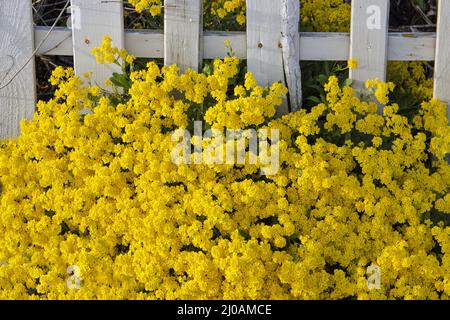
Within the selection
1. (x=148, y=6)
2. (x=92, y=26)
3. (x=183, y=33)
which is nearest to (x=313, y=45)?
(x=183, y=33)

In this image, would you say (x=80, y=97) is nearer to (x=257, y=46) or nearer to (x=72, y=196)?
(x=72, y=196)

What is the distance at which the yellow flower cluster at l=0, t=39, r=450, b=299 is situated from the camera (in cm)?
307

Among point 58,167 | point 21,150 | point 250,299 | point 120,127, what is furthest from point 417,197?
point 21,150

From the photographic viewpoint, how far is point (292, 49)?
350cm

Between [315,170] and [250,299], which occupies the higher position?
[315,170]

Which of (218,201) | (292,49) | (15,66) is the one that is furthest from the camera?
(15,66)

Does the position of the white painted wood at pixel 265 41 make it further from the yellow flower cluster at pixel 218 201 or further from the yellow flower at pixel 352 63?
the yellow flower at pixel 352 63

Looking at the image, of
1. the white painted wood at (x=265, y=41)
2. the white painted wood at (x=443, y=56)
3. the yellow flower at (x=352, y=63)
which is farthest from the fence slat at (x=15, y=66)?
the white painted wood at (x=443, y=56)

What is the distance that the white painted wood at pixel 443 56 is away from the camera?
3.53 meters

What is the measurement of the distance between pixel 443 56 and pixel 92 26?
1.68 metres

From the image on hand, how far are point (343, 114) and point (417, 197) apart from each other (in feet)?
→ 1.62

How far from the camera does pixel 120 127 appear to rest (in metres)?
3.42

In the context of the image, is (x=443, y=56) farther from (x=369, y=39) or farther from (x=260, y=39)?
(x=260, y=39)

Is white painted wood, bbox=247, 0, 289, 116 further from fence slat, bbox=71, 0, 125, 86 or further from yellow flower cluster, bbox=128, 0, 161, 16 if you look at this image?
fence slat, bbox=71, 0, 125, 86
